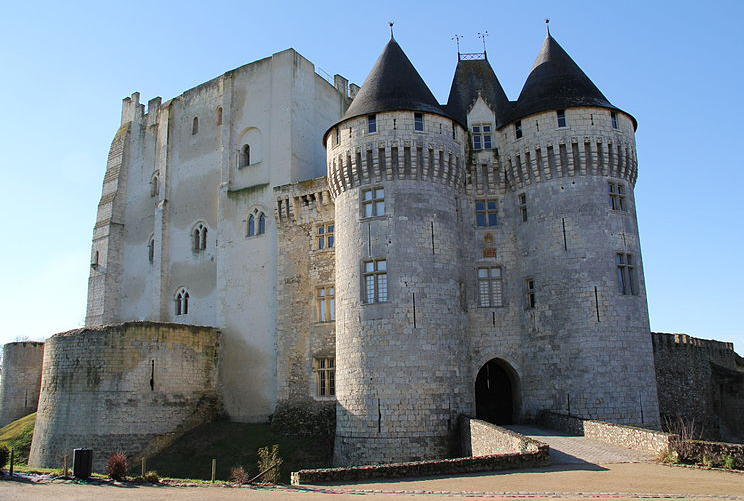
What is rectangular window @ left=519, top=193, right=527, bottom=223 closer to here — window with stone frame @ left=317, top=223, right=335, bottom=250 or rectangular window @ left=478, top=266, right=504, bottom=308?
rectangular window @ left=478, top=266, right=504, bottom=308

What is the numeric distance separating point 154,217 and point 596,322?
75.9ft

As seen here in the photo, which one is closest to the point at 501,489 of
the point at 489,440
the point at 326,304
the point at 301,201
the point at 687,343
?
the point at 489,440

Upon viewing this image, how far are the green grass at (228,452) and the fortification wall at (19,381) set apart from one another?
15.0m

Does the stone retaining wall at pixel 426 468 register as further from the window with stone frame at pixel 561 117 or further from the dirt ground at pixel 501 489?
the window with stone frame at pixel 561 117

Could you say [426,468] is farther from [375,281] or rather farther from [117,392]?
[117,392]

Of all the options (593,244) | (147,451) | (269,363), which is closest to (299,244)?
(269,363)

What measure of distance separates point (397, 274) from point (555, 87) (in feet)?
30.6

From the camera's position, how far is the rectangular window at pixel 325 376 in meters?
25.1

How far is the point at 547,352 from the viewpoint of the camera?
22.4 m

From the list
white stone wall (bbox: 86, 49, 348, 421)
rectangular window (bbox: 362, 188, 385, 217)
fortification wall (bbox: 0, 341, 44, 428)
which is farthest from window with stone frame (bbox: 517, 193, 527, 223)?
fortification wall (bbox: 0, 341, 44, 428)

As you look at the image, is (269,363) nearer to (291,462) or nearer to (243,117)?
(291,462)

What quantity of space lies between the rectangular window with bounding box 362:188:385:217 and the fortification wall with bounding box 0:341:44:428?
2436 centimetres

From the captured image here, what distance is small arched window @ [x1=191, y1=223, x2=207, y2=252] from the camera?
102 feet

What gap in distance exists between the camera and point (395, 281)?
2169cm
